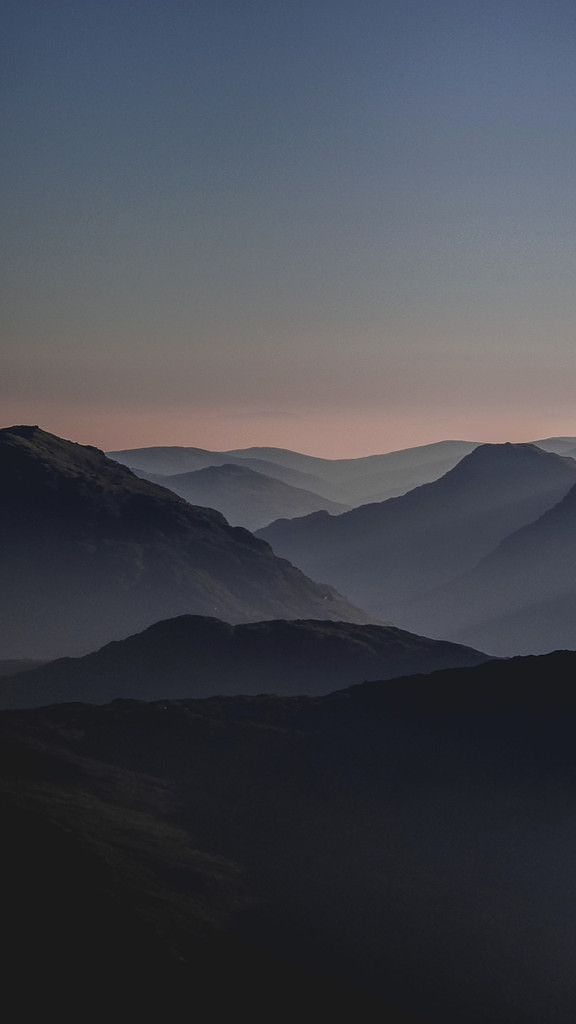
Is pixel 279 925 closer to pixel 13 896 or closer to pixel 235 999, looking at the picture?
pixel 235 999

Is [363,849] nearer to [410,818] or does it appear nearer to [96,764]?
[410,818]

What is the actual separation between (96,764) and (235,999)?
75902mm

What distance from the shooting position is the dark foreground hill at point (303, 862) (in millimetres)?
107125

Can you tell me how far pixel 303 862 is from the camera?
140625mm

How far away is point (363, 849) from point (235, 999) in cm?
4780

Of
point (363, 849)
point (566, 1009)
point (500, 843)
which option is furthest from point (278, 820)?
point (566, 1009)

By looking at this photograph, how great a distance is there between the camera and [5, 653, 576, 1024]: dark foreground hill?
351 feet

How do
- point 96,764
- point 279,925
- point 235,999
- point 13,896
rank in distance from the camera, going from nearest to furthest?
point 235,999
point 13,896
point 279,925
point 96,764

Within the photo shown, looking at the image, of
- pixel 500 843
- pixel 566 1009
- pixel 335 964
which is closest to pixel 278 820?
pixel 500 843

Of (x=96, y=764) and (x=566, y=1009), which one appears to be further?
(x=96, y=764)

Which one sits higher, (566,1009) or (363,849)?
(363,849)

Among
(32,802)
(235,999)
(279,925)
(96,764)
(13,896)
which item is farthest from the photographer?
(96,764)

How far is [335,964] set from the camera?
11350 cm

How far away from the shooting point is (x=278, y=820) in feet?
514
